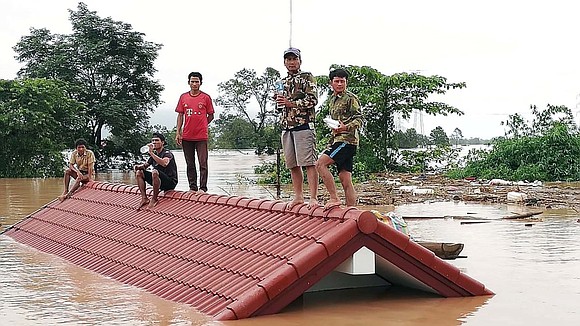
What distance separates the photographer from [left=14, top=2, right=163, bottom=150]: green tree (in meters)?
39.6

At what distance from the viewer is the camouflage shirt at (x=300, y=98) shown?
8.94 m

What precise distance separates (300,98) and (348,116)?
24.5 inches

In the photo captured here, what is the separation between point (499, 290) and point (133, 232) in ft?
15.9

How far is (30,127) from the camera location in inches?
1297

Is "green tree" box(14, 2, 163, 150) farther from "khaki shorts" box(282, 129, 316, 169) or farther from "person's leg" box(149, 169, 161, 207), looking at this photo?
"khaki shorts" box(282, 129, 316, 169)

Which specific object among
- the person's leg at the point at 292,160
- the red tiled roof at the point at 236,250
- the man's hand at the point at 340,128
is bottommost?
the red tiled roof at the point at 236,250

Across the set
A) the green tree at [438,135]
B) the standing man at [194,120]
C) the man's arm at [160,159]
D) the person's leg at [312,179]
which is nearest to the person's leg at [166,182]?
the man's arm at [160,159]

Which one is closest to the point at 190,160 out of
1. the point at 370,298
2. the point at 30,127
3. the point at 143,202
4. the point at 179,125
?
the point at 179,125

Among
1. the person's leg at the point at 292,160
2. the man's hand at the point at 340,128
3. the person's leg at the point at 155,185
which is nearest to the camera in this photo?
the man's hand at the point at 340,128

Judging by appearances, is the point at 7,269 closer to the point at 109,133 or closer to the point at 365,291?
the point at 365,291

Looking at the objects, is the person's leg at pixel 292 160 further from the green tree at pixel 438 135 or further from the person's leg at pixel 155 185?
the green tree at pixel 438 135

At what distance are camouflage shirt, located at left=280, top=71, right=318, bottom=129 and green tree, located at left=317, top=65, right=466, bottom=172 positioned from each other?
22.2 m

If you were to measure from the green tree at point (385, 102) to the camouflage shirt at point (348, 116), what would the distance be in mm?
22535

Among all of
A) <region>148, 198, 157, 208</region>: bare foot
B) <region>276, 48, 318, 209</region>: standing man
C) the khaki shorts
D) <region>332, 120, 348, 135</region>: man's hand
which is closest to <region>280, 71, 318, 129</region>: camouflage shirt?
<region>276, 48, 318, 209</region>: standing man
